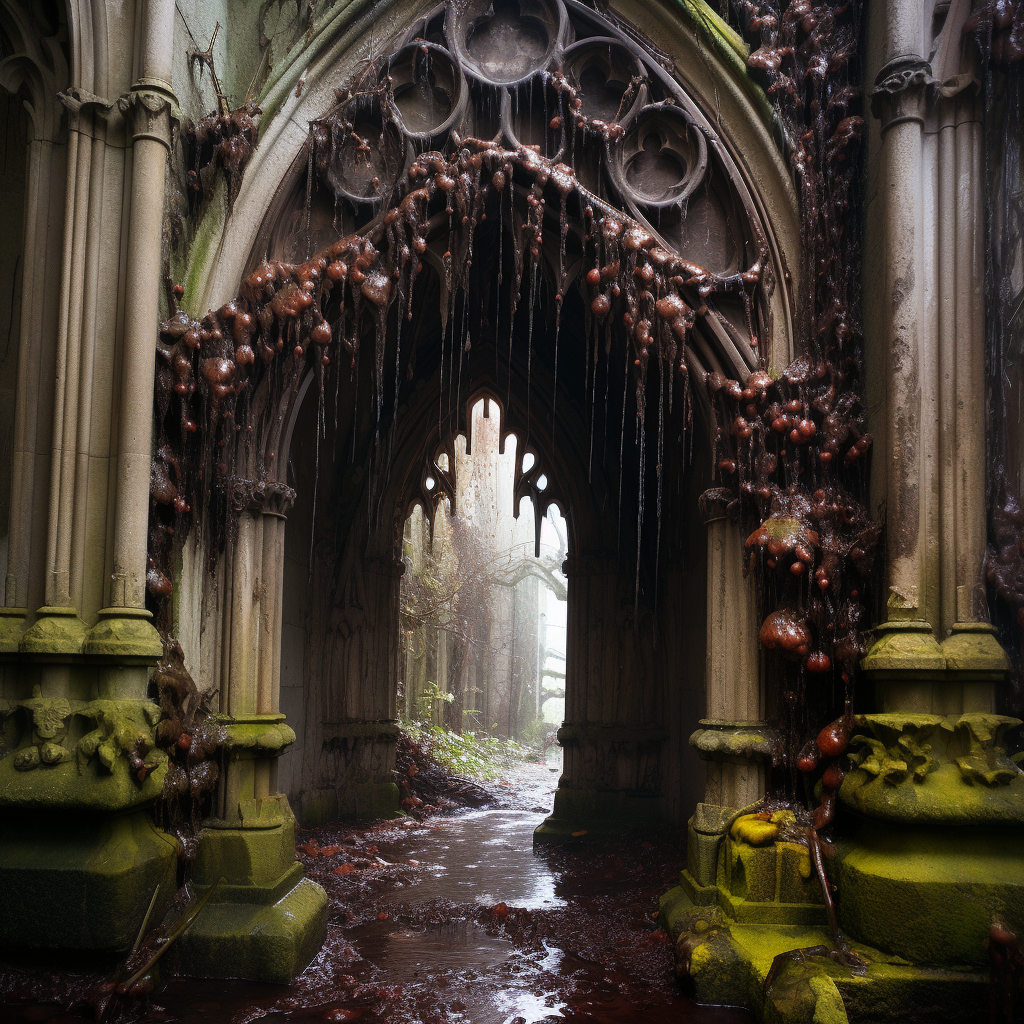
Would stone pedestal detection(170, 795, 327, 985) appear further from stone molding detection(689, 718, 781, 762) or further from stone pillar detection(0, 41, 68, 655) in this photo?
stone molding detection(689, 718, 781, 762)

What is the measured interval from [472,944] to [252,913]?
1129 mm

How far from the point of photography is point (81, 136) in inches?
149

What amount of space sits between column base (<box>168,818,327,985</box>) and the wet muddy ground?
0.22 ft

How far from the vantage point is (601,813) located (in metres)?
7.36

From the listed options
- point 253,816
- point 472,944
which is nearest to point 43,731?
point 253,816

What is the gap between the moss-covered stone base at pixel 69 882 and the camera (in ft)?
10.7

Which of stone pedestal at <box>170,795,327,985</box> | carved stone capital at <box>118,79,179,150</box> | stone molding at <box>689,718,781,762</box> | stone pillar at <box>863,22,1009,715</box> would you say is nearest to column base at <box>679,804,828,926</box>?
stone molding at <box>689,718,781,762</box>

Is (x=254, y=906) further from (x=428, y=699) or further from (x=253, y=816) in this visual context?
(x=428, y=699)

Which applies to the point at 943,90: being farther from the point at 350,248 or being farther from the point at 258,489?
the point at 258,489

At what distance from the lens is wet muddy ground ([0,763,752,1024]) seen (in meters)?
3.42

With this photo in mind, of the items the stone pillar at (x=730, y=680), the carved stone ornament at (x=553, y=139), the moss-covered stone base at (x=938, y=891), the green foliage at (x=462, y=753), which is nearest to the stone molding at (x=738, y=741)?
the stone pillar at (x=730, y=680)

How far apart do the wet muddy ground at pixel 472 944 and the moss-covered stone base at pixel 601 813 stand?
0.22 metres

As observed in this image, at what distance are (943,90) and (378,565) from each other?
5.84 m

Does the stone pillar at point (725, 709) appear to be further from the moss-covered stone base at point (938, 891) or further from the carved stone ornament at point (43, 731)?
the carved stone ornament at point (43, 731)
